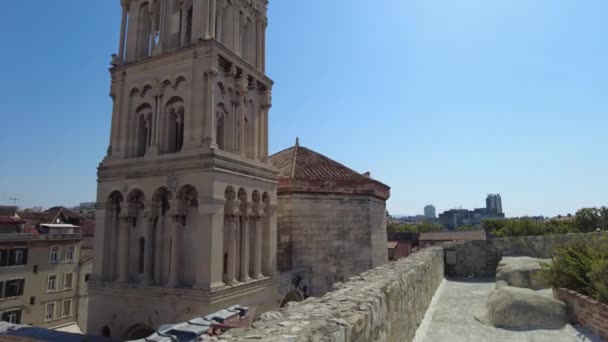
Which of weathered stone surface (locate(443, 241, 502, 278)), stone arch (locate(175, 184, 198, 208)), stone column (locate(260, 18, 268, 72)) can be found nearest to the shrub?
weathered stone surface (locate(443, 241, 502, 278))

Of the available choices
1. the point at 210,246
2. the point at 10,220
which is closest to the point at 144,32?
the point at 210,246

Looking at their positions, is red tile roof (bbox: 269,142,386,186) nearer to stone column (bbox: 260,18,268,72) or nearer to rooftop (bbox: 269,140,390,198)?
rooftop (bbox: 269,140,390,198)

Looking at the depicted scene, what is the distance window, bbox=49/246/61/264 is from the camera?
32500 millimetres

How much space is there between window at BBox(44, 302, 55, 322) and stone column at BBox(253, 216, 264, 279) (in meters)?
27.0

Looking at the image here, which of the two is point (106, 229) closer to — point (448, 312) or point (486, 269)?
point (448, 312)

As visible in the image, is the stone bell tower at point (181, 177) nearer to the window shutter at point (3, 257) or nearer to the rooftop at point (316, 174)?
the rooftop at point (316, 174)

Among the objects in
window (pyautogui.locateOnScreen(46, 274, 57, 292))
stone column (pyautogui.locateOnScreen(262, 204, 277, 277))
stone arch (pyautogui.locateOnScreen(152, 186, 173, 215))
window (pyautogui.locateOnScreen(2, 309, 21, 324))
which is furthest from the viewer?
window (pyautogui.locateOnScreen(46, 274, 57, 292))

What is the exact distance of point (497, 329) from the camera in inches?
318

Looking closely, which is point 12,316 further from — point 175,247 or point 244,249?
point 244,249

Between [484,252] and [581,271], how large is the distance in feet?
36.8

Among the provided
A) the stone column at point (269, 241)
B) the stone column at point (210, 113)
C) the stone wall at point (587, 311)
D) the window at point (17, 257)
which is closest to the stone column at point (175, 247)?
the stone column at point (210, 113)

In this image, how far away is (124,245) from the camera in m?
14.5

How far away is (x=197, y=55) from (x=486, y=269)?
1712 cm

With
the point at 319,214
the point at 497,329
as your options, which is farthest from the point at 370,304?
the point at 319,214
